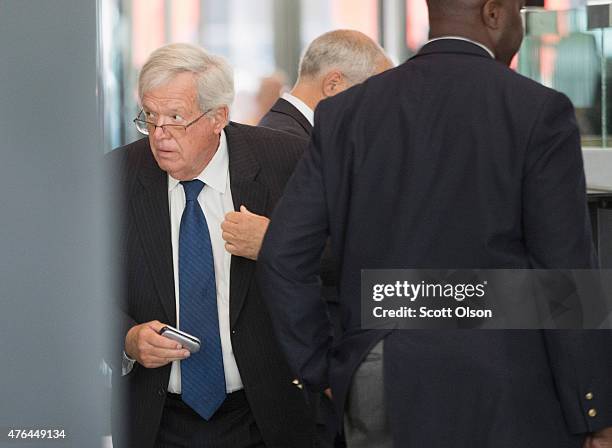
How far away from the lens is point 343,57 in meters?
3.19

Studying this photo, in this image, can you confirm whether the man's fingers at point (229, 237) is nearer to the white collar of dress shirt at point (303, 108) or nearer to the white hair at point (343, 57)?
the white hair at point (343, 57)

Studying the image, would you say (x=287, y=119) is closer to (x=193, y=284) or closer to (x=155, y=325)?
(x=193, y=284)

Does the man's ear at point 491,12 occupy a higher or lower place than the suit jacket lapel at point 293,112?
higher

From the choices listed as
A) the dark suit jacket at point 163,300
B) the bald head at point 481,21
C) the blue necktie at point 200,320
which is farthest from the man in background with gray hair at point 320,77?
the bald head at point 481,21

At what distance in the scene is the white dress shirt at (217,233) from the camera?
2.53m

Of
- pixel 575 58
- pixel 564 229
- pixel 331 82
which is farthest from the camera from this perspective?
pixel 331 82

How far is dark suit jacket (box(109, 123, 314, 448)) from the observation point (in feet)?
8.23

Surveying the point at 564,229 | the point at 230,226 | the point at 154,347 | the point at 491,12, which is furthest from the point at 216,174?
the point at 564,229

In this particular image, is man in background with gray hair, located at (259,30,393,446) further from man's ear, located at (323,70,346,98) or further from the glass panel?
the glass panel

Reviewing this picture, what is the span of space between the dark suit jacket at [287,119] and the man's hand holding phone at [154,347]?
35.3 inches

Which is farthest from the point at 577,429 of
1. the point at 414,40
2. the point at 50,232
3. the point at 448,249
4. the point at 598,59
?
the point at 598,59

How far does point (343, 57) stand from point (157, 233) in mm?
917

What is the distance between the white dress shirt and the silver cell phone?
0.08 metres

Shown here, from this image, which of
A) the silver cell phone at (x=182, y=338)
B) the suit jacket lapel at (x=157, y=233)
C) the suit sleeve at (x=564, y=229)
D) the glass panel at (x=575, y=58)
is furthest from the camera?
the glass panel at (x=575, y=58)
